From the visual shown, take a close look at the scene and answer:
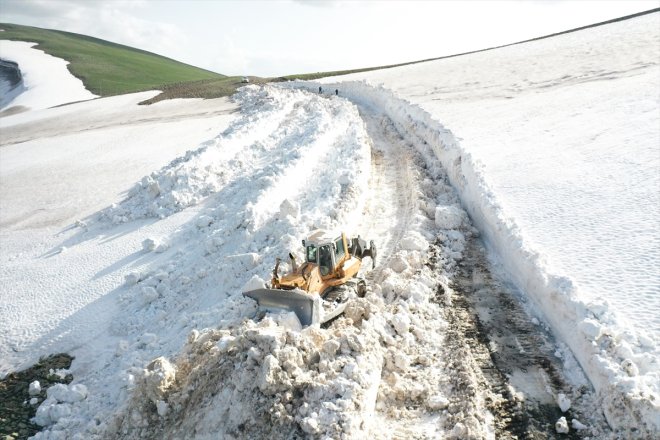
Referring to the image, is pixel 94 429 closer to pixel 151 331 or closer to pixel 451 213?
pixel 151 331

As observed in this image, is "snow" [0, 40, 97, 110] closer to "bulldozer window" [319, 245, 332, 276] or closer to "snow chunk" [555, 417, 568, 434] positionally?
"bulldozer window" [319, 245, 332, 276]

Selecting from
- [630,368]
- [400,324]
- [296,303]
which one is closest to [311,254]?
[296,303]

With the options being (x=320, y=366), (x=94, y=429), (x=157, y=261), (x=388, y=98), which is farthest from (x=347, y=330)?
(x=388, y=98)

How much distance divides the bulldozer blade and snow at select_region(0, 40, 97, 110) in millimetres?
50038

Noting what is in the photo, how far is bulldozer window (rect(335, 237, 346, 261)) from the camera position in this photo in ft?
37.8

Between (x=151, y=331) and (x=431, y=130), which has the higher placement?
(x=431, y=130)

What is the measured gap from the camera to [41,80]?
60750 millimetres

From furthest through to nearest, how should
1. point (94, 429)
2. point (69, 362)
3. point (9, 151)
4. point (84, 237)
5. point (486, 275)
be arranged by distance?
point (9, 151), point (84, 237), point (486, 275), point (69, 362), point (94, 429)

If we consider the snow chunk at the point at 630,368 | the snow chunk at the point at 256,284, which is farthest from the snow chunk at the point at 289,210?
the snow chunk at the point at 630,368

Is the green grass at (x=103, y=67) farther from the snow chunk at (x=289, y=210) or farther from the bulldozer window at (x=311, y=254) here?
the bulldozer window at (x=311, y=254)

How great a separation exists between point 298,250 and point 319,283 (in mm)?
2252

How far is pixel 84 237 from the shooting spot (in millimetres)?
16906

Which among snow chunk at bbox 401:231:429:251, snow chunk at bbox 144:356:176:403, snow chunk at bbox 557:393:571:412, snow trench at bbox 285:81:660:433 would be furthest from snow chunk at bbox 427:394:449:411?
snow chunk at bbox 401:231:429:251

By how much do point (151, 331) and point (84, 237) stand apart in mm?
6788
